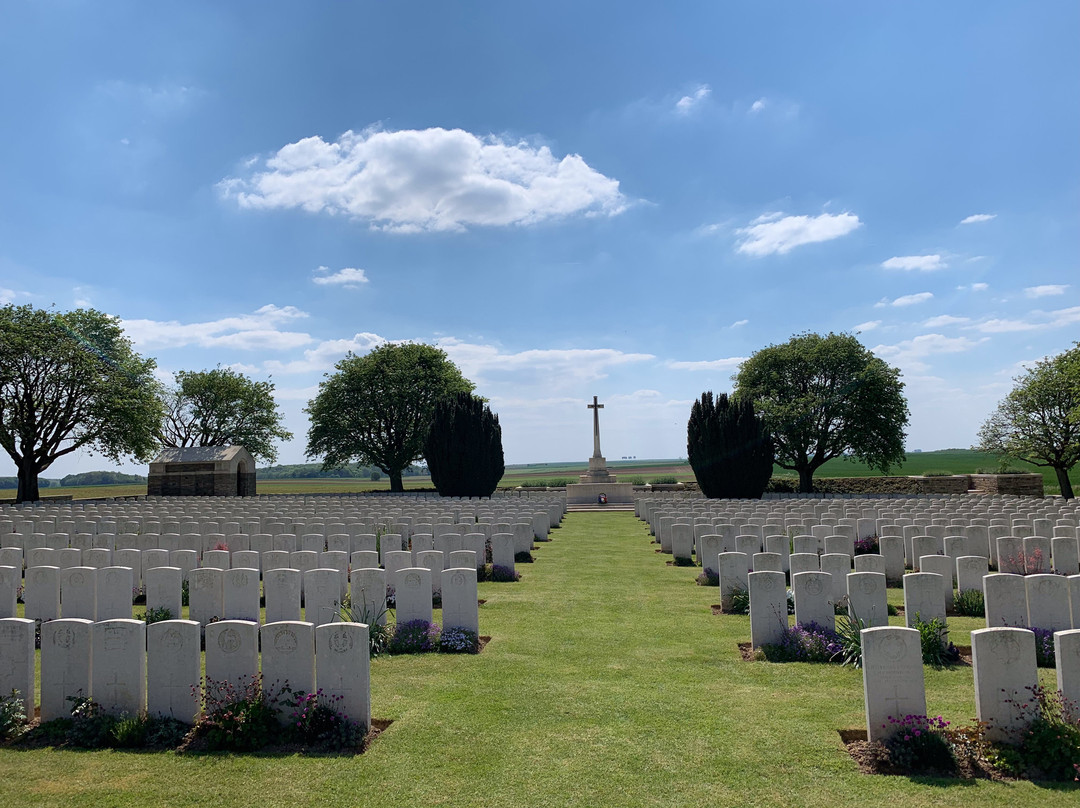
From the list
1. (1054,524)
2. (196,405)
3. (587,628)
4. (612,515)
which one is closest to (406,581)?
(587,628)

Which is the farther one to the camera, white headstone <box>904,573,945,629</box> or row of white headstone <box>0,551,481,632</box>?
row of white headstone <box>0,551,481,632</box>

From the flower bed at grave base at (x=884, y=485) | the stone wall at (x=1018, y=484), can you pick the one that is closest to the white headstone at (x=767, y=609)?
the flower bed at grave base at (x=884, y=485)

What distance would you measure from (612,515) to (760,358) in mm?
16210

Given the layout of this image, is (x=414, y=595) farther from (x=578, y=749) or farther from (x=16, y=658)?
(x=16, y=658)

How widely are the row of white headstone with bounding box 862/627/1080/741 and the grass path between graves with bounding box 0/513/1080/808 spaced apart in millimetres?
463

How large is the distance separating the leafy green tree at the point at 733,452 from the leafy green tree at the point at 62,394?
27052 millimetres

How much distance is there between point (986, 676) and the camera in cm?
466

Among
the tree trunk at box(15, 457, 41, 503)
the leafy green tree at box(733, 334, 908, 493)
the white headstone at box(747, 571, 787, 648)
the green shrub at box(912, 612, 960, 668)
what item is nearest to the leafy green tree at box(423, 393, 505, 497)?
the leafy green tree at box(733, 334, 908, 493)

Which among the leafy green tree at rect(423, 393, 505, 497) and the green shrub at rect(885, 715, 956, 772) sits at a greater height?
the leafy green tree at rect(423, 393, 505, 497)

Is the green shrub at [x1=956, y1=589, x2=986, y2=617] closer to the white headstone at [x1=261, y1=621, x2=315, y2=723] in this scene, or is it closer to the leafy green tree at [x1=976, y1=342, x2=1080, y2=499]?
the white headstone at [x1=261, y1=621, x2=315, y2=723]

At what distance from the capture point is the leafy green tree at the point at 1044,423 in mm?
30672

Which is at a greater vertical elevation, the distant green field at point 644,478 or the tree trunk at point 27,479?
the tree trunk at point 27,479

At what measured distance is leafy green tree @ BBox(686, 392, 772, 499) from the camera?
2848cm

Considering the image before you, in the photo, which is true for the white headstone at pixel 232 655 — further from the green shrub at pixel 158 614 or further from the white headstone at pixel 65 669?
the green shrub at pixel 158 614
